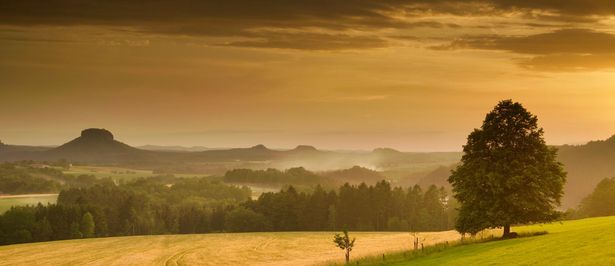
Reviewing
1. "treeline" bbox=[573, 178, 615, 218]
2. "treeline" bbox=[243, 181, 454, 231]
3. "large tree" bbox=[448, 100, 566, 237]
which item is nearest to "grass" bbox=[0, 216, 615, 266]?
"large tree" bbox=[448, 100, 566, 237]

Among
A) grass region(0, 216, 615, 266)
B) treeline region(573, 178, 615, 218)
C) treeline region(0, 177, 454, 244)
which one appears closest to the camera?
grass region(0, 216, 615, 266)

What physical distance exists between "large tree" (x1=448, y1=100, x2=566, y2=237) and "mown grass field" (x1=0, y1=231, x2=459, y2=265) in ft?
66.7

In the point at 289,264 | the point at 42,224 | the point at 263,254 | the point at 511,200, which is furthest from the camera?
the point at 42,224

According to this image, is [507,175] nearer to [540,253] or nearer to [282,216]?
[540,253]

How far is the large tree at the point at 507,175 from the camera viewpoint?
185 feet

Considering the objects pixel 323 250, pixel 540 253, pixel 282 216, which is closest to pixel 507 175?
pixel 540 253

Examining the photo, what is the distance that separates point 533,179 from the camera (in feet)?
184

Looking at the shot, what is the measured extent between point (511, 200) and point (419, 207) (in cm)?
12645

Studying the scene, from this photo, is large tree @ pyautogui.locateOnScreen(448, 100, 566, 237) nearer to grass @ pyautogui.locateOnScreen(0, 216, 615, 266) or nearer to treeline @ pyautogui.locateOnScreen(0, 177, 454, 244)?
grass @ pyautogui.locateOnScreen(0, 216, 615, 266)

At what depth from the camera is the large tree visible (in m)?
56.4

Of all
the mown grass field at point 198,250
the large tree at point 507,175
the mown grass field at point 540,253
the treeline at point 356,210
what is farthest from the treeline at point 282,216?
the mown grass field at point 540,253

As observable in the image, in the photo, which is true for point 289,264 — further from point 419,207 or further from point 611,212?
point 419,207

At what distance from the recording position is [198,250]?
105m

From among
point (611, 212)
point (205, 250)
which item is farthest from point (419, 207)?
point (205, 250)
